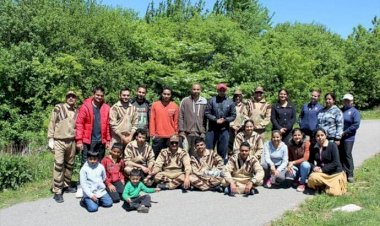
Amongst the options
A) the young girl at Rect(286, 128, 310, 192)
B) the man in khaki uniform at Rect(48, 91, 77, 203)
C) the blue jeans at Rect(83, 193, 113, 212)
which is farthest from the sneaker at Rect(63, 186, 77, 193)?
the young girl at Rect(286, 128, 310, 192)

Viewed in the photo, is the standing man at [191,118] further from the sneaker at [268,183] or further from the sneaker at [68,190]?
the sneaker at [68,190]

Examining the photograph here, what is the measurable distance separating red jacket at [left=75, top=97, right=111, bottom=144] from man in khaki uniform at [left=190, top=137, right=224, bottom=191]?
1717 mm

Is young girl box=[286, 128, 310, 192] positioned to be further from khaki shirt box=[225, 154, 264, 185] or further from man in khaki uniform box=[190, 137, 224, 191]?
man in khaki uniform box=[190, 137, 224, 191]

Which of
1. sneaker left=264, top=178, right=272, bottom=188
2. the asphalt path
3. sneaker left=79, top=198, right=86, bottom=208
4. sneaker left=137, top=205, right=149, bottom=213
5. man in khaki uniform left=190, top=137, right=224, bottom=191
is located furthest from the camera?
sneaker left=264, top=178, right=272, bottom=188

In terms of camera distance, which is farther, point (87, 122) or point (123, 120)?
point (123, 120)

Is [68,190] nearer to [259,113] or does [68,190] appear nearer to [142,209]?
[142,209]

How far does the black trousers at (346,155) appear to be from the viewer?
8.88m

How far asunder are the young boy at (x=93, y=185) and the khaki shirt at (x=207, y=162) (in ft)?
6.01

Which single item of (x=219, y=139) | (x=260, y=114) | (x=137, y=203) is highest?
(x=260, y=114)

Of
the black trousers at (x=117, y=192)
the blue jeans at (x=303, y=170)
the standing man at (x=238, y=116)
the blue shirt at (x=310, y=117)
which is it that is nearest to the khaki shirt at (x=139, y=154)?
the black trousers at (x=117, y=192)

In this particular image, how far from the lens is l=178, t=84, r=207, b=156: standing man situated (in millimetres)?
8922

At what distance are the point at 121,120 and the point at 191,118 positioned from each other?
139 cm

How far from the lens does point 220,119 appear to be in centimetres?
892

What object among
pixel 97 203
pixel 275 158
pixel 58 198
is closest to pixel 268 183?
pixel 275 158
